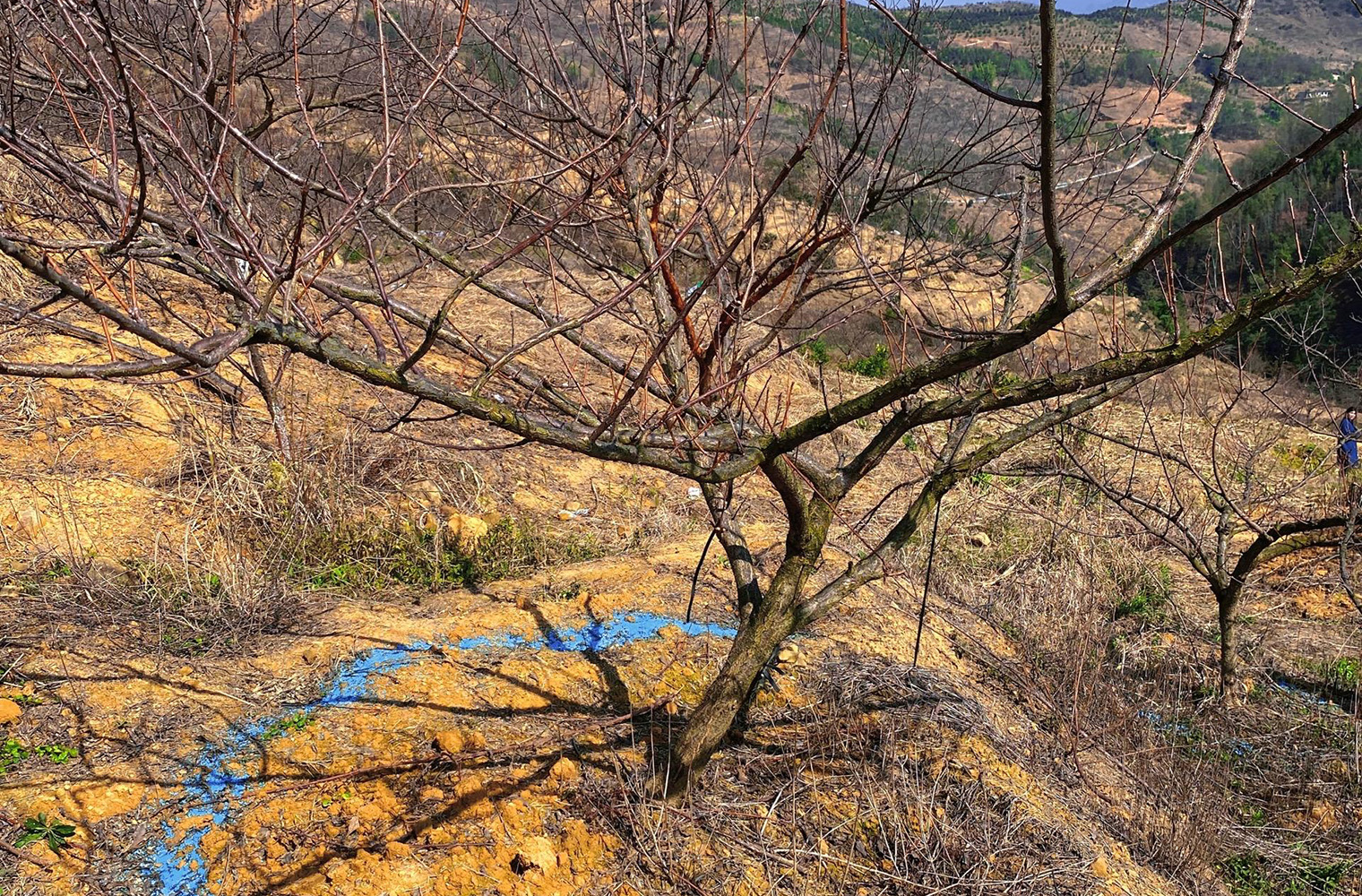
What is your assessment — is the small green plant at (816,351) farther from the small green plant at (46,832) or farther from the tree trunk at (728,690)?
the small green plant at (46,832)

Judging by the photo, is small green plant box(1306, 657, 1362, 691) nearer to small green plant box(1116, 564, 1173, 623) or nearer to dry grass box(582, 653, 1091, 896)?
small green plant box(1116, 564, 1173, 623)

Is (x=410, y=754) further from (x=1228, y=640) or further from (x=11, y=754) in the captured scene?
(x=1228, y=640)

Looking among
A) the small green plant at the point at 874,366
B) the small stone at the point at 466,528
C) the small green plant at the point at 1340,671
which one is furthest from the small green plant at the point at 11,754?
the small green plant at the point at 874,366

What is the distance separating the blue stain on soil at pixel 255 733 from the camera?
253 centimetres

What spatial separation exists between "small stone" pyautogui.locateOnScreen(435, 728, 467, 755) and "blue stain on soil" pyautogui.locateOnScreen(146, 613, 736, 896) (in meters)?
0.44

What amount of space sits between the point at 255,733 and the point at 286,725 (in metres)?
0.09

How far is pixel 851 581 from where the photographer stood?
9.44 ft

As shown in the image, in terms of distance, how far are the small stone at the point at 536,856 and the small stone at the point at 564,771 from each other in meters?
0.26

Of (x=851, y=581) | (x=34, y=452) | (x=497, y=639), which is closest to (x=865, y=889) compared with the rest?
(x=851, y=581)

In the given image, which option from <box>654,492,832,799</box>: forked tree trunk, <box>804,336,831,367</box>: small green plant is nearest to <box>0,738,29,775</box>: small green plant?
<box>654,492,832,799</box>: forked tree trunk

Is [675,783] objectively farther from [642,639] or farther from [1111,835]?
[1111,835]

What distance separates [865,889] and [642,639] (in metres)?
1.44

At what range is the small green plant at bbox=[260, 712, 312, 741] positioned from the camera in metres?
3.08

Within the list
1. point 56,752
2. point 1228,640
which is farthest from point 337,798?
point 1228,640
